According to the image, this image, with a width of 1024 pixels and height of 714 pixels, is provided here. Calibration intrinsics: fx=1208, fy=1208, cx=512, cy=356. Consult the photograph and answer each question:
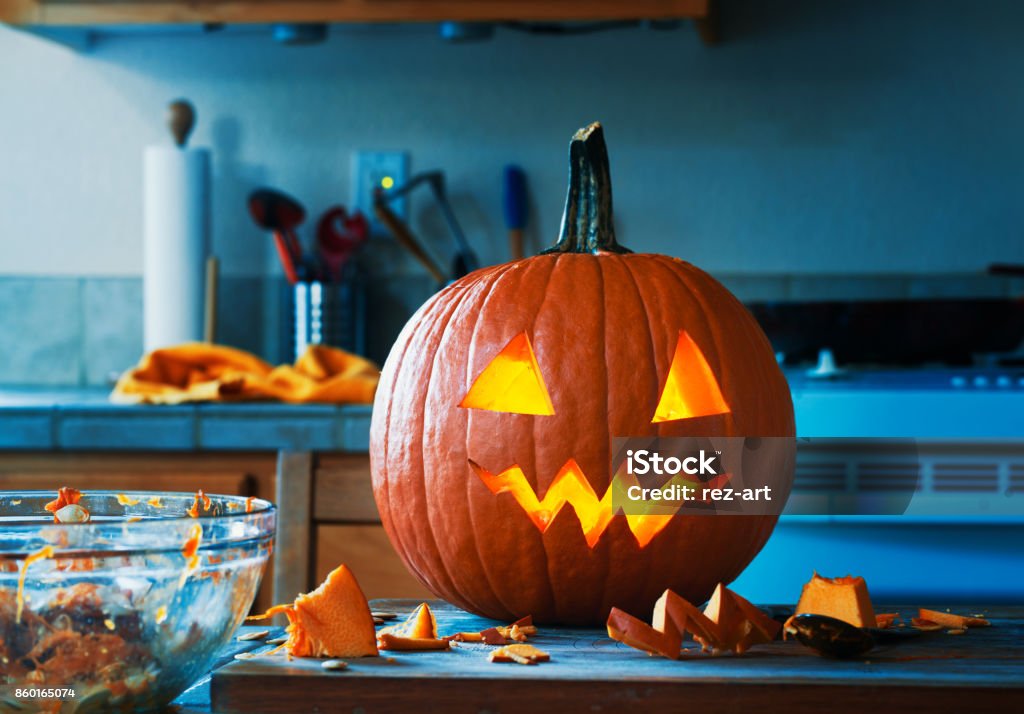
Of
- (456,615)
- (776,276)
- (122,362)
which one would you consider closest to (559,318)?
(456,615)

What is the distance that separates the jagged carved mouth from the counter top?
0.99 meters

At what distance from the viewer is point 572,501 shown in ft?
2.44

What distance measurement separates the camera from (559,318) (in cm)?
76

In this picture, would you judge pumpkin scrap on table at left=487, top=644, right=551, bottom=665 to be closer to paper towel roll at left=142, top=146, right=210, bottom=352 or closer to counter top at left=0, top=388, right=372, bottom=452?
counter top at left=0, top=388, right=372, bottom=452

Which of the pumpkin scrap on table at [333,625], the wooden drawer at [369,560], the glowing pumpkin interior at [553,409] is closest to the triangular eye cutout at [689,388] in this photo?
the glowing pumpkin interior at [553,409]

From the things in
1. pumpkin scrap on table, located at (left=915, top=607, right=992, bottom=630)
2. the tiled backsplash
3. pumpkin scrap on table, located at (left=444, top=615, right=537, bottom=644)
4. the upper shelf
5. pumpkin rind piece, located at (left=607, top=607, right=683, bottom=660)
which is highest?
the upper shelf

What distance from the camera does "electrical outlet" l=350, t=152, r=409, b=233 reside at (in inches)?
93.0

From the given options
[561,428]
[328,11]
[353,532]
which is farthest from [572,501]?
[328,11]

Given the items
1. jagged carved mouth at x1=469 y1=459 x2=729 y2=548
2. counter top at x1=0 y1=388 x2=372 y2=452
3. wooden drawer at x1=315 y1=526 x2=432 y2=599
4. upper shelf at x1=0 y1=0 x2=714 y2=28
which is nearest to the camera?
jagged carved mouth at x1=469 y1=459 x2=729 y2=548

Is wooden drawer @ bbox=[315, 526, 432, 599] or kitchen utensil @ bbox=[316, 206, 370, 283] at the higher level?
kitchen utensil @ bbox=[316, 206, 370, 283]

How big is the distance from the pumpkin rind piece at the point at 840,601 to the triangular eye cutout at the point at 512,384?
192 millimetres

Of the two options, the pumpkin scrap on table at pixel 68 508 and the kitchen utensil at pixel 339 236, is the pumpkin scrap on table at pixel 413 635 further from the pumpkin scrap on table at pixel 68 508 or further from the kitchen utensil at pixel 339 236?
the kitchen utensil at pixel 339 236

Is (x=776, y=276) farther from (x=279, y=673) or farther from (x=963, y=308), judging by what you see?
(x=279, y=673)

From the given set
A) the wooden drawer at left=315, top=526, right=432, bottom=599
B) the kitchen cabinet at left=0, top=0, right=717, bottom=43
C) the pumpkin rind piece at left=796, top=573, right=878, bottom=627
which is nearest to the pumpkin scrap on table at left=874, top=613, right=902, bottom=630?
the pumpkin rind piece at left=796, top=573, right=878, bottom=627
